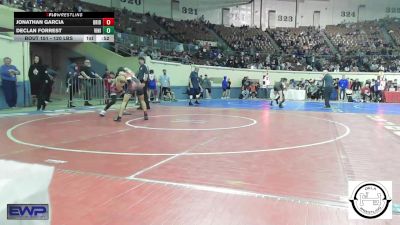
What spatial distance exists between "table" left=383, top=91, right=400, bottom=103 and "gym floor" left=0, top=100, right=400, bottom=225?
60.8ft

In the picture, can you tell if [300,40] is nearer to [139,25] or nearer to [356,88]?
[356,88]

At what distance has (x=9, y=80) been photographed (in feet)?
47.3

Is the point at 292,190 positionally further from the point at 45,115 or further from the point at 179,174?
the point at 45,115

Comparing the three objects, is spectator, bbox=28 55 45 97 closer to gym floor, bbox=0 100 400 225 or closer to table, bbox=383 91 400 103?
gym floor, bbox=0 100 400 225

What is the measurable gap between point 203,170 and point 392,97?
2499 centimetres

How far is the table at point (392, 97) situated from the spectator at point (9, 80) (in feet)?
75.9

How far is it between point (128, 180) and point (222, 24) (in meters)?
41.4

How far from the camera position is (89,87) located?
1739 centimetres

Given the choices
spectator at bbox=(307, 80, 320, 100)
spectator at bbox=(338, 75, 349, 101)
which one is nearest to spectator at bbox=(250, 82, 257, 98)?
spectator at bbox=(307, 80, 320, 100)

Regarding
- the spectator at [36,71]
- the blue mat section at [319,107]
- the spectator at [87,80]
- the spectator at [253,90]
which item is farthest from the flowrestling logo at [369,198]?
the spectator at [253,90]

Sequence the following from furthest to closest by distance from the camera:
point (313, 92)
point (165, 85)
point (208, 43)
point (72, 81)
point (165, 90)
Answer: point (208, 43) → point (313, 92) → point (165, 90) → point (165, 85) → point (72, 81)

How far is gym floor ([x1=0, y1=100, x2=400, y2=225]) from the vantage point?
3.65m
